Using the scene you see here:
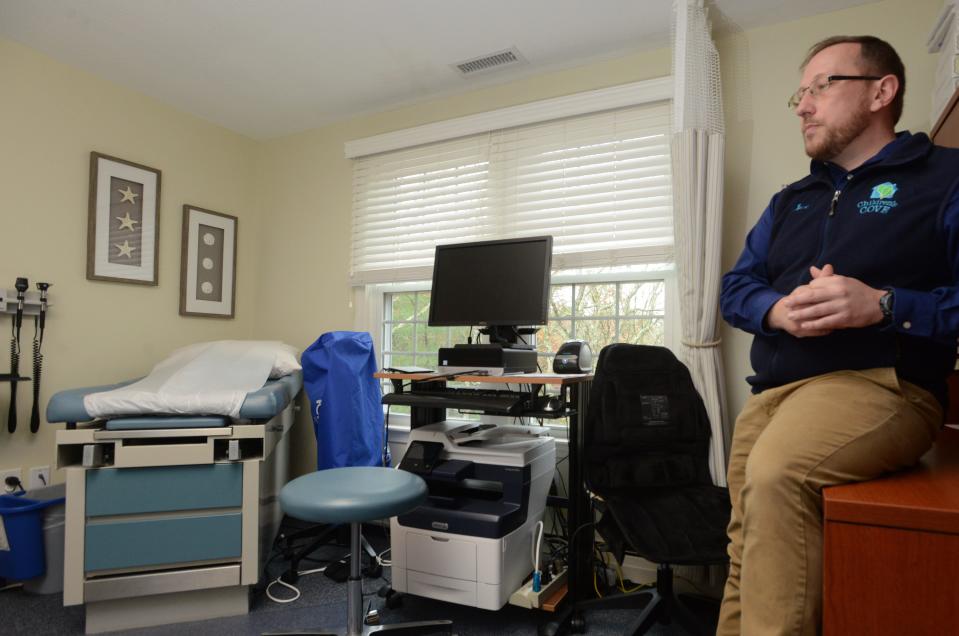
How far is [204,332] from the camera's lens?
352 cm

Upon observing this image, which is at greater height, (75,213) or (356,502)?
(75,213)

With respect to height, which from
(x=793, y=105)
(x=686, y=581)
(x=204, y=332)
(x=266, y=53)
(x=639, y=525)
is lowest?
(x=686, y=581)

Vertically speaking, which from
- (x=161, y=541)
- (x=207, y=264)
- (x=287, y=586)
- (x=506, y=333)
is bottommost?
(x=287, y=586)

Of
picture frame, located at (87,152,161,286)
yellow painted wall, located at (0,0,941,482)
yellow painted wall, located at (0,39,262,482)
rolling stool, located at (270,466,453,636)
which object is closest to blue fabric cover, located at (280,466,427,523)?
rolling stool, located at (270,466,453,636)

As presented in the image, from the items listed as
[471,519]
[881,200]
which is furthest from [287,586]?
[881,200]

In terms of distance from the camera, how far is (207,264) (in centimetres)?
353

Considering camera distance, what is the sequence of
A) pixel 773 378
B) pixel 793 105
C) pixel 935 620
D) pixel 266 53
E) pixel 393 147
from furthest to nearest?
pixel 393 147, pixel 266 53, pixel 793 105, pixel 773 378, pixel 935 620

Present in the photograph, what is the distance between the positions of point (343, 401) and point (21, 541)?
1.34 metres

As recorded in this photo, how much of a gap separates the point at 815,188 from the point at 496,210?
183cm

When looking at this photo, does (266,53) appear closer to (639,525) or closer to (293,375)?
(293,375)

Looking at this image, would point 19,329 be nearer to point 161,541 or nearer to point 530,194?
point 161,541

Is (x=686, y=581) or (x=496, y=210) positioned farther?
(x=496, y=210)

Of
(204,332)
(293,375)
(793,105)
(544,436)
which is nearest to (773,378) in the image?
(793,105)

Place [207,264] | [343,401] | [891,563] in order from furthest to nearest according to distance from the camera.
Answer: [207,264]
[343,401]
[891,563]
